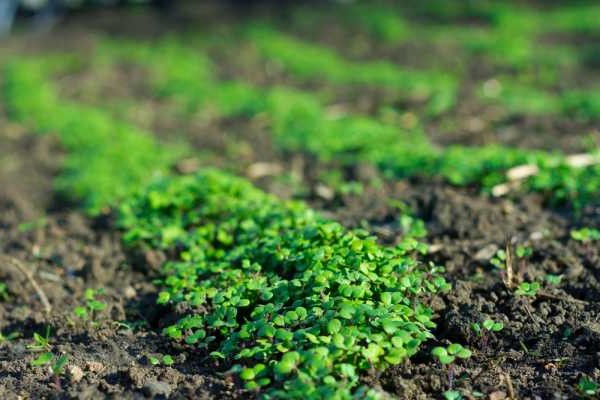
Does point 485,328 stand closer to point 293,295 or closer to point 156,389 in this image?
point 293,295

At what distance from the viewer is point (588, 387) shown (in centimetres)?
282

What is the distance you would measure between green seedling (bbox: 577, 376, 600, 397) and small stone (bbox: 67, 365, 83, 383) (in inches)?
82.7

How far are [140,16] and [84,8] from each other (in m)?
2.63

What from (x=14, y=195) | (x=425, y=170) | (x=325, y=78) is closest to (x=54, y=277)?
(x=14, y=195)

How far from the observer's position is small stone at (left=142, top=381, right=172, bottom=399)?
301cm

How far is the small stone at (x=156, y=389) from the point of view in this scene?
3.01m

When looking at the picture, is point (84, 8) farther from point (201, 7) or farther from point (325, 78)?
point (325, 78)

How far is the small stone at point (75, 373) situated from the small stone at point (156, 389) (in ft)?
1.10

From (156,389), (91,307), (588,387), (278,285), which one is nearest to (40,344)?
(91,307)

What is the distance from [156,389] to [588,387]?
1.74 m

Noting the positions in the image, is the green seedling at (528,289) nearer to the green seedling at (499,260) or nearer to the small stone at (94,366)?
the green seedling at (499,260)

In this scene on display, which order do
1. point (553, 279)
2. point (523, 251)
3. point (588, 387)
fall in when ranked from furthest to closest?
point (523, 251), point (553, 279), point (588, 387)

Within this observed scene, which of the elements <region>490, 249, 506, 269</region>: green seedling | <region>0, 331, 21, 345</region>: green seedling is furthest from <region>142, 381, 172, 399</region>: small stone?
<region>490, 249, 506, 269</region>: green seedling

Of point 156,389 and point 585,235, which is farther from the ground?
point 585,235
